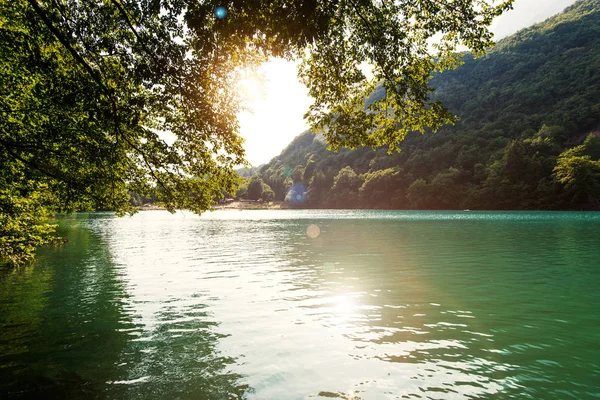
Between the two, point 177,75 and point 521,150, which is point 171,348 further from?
point 521,150

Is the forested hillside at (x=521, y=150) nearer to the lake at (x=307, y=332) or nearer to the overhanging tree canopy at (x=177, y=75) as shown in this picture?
the lake at (x=307, y=332)

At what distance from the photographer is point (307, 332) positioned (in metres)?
11.2

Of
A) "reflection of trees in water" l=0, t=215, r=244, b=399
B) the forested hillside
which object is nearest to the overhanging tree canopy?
"reflection of trees in water" l=0, t=215, r=244, b=399

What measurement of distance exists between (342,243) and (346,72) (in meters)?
26.6

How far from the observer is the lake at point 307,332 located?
25.6 feet

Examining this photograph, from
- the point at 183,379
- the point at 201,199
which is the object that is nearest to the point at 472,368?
the point at 183,379

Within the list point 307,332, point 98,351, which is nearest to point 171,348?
point 98,351

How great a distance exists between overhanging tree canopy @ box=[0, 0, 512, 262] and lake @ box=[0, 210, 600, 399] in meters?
5.72

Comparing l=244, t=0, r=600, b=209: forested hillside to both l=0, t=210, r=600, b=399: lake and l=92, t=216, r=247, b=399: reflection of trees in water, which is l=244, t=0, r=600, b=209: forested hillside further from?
l=92, t=216, r=247, b=399: reflection of trees in water

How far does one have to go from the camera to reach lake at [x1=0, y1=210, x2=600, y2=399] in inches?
308

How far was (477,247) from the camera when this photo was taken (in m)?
31.6

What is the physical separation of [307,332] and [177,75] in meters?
9.63

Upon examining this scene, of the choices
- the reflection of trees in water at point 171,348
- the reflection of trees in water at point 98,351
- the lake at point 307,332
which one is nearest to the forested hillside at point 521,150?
the lake at point 307,332

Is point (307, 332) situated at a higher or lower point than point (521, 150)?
lower
